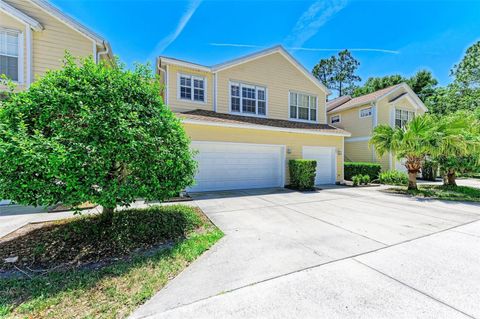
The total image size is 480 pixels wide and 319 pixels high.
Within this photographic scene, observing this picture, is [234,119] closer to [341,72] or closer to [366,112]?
[366,112]

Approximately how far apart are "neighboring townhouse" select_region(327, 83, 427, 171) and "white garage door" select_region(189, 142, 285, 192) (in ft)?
28.2

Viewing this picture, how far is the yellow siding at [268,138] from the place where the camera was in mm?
9422

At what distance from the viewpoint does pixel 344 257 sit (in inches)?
136

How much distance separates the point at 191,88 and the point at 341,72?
97.1ft

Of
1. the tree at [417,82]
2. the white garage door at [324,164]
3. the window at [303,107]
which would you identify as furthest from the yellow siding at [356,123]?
the tree at [417,82]

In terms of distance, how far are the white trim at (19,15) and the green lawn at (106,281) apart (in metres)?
8.34

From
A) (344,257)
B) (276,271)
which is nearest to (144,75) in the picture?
(276,271)

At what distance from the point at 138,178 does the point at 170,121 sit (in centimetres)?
135

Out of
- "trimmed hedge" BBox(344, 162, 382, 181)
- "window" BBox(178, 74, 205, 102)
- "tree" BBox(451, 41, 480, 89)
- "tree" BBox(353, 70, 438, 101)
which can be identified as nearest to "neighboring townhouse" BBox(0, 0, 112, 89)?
"window" BBox(178, 74, 205, 102)

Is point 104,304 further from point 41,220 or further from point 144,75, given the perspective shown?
point 41,220

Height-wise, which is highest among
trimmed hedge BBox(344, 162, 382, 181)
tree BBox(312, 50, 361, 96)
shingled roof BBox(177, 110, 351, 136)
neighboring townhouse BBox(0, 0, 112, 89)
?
Answer: tree BBox(312, 50, 361, 96)

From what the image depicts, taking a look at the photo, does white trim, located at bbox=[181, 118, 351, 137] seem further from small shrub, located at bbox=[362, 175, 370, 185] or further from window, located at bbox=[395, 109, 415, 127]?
window, located at bbox=[395, 109, 415, 127]

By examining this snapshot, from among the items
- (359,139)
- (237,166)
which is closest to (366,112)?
(359,139)

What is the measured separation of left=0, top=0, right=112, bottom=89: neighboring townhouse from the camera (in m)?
7.76
